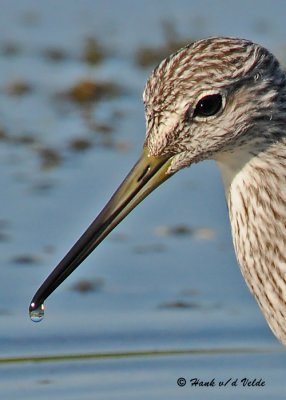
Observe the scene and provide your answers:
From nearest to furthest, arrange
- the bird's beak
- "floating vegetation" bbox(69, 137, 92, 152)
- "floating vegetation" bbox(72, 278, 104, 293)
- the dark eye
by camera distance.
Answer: the dark eye, the bird's beak, "floating vegetation" bbox(72, 278, 104, 293), "floating vegetation" bbox(69, 137, 92, 152)

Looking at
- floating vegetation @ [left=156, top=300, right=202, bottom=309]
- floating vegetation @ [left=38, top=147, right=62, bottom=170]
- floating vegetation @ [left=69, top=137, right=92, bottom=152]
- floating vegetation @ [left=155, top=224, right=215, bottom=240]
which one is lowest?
floating vegetation @ [left=156, top=300, right=202, bottom=309]

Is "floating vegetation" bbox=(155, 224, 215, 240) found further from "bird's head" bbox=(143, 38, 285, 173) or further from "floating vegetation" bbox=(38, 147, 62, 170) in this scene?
"bird's head" bbox=(143, 38, 285, 173)

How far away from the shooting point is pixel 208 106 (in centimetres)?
967

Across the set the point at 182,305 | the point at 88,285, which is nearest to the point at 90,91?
the point at 88,285

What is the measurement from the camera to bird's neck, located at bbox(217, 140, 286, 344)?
9914mm

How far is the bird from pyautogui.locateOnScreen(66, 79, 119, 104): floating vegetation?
5162 millimetres

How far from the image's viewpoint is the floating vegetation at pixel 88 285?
1230 centimetres

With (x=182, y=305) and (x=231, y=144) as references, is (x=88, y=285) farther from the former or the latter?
(x=231, y=144)

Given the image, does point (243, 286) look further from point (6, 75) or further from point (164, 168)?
point (6, 75)

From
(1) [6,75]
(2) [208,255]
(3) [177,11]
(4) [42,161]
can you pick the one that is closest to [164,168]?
(2) [208,255]

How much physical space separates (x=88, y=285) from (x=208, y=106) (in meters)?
2.99

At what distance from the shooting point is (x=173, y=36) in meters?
16.2

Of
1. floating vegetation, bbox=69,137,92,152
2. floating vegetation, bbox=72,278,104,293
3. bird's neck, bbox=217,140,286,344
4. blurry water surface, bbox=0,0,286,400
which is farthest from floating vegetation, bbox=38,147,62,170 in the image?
bird's neck, bbox=217,140,286,344

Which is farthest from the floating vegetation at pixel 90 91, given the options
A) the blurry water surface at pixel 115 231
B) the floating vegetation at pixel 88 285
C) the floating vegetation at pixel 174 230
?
the floating vegetation at pixel 88 285
